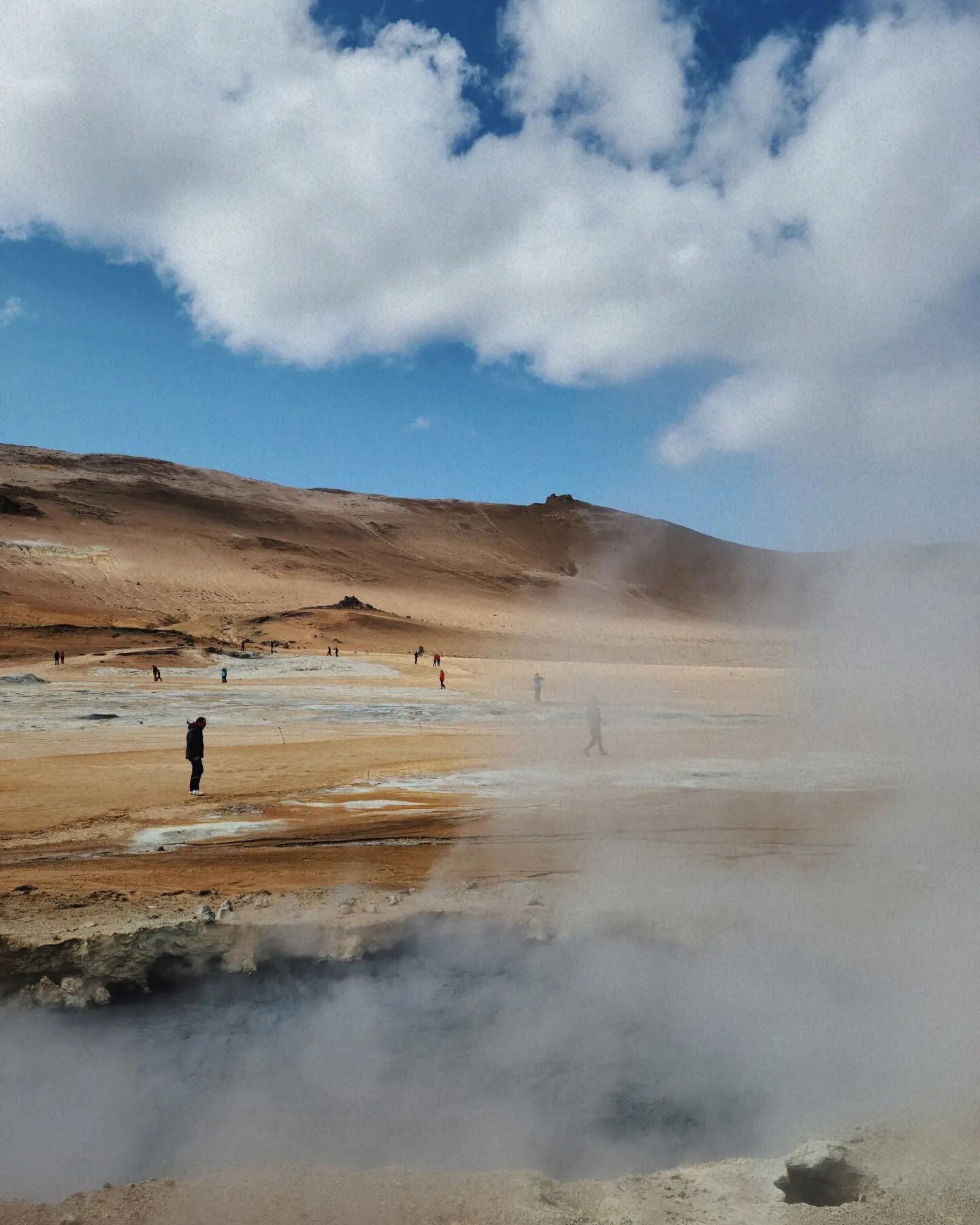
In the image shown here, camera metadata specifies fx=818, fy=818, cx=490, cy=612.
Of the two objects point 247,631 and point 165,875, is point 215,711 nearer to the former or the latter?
point 165,875

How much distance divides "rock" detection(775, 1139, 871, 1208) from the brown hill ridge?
769 centimetres

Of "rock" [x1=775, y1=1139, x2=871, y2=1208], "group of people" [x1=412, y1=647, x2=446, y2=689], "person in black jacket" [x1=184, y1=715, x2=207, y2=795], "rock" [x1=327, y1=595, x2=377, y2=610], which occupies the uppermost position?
"rock" [x1=327, y1=595, x2=377, y2=610]

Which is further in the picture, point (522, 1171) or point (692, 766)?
point (692, 766)

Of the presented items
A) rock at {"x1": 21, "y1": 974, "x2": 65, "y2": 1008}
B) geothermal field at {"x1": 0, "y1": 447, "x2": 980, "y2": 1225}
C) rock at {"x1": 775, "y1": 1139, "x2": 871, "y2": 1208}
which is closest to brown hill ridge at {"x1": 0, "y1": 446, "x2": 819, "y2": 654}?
geothermal field at {"x1": 0, "y1": 447, "x2": 980, "y2": 1225}

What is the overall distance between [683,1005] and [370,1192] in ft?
8.76

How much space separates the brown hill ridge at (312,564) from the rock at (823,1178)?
769 cm

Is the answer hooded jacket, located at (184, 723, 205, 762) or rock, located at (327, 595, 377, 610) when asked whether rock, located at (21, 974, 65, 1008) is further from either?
rock, located at (327, 595, 377, 610)

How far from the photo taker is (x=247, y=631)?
141 feet

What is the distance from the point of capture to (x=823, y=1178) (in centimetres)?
350

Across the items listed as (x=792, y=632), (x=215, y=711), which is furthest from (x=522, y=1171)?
(x=215, y=711)

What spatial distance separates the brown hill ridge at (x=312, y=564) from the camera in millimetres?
42625

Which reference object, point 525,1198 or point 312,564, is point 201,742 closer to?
point 525,1198

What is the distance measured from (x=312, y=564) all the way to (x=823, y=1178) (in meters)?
69.1

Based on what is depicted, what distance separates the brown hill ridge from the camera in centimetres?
4262
